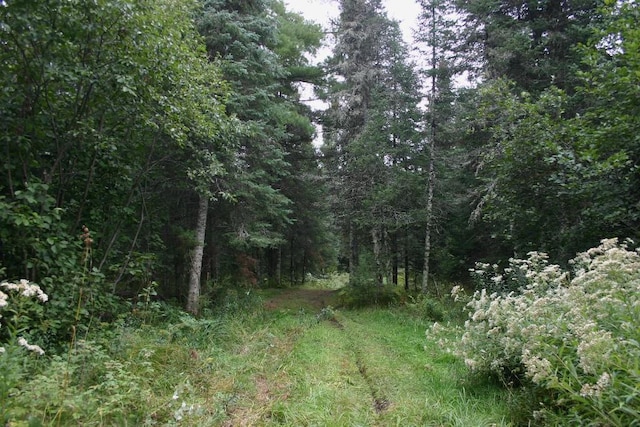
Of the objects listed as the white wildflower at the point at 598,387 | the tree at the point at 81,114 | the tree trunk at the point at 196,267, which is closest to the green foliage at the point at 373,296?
the tree trunk at the point at 196,267

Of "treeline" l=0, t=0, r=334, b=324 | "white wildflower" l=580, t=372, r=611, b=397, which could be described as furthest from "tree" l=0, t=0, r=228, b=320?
"white wildflower" l=580, t=372, r=611, b=397

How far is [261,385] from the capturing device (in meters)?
4.46

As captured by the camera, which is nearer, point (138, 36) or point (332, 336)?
point (138, 36)

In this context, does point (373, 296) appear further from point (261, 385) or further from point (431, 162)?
point (261, 385)

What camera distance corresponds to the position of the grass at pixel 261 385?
306 centimetres

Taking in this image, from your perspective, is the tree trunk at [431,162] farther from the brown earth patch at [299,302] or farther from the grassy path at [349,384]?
the grassy path at [349,384]

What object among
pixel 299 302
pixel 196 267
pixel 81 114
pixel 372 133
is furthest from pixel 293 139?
pixel 81 114

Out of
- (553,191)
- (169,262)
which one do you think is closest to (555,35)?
(553,191)

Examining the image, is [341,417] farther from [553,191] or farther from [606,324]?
[553,191]

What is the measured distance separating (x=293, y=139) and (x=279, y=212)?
6.30 metres

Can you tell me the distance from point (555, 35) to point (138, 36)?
37.2 feet

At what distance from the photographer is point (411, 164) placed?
15.7m

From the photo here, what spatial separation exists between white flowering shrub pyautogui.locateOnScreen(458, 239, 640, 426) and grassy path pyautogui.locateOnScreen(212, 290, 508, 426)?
501 mm

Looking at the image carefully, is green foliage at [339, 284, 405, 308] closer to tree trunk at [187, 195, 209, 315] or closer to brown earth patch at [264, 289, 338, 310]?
brown earth patch at [264, 289, 338, 310]
